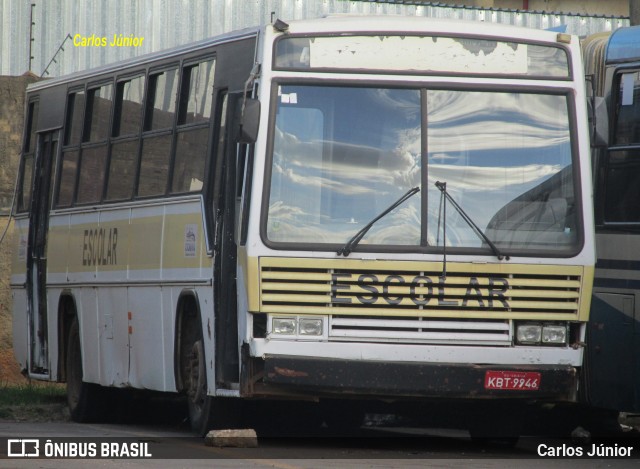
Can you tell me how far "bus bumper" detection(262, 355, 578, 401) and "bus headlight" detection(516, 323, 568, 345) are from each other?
20 centimetres

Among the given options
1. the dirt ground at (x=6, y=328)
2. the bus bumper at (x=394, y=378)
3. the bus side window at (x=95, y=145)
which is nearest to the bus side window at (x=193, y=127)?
the bus side window at (x=95, y=145)

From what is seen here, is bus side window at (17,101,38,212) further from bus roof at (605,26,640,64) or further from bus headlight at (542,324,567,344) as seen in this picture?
bus headlight at (542,324,567,344)

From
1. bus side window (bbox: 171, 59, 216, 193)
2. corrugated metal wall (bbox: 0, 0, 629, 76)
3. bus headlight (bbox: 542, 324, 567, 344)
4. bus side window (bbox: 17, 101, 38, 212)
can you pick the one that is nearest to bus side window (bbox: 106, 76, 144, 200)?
bus side window (bbox: 171, 59, 216, 193)

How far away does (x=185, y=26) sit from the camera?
26.0 meters

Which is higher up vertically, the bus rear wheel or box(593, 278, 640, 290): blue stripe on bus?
box(593, 278, 640, 290): blue stripe on bus

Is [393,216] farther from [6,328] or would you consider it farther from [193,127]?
[6,328]

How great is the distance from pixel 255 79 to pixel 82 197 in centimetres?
470

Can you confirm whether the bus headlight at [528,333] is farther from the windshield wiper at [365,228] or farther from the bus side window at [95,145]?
the bus side window at [95,145]

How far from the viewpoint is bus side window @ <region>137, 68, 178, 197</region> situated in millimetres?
13453

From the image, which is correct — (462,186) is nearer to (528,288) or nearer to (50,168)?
(528,288)

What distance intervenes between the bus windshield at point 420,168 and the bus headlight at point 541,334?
0.54m

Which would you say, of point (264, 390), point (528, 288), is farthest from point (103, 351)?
point (528, 288)

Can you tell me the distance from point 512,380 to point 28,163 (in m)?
8.21

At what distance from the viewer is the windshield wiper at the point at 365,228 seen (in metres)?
10.9
